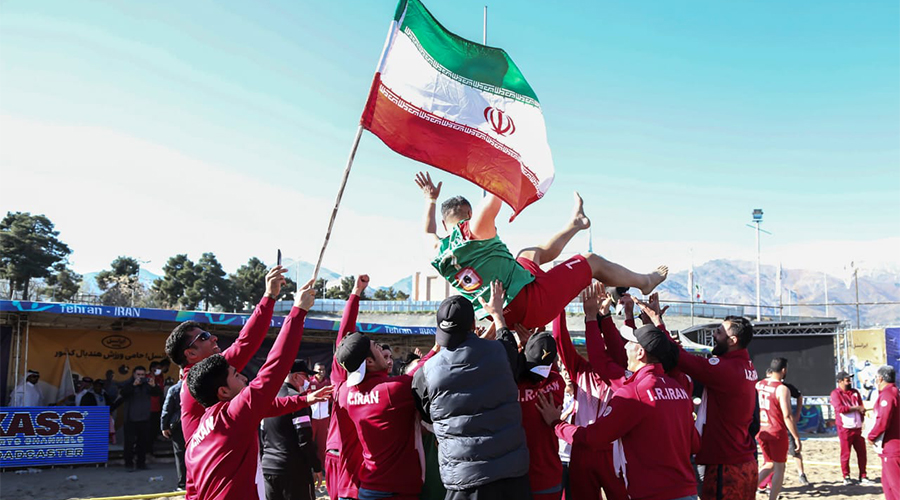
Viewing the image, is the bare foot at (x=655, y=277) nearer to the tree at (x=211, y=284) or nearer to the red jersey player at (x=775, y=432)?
the red jersey player at (x=775, y=432)

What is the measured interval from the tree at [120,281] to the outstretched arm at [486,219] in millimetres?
40626

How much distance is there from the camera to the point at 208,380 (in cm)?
357

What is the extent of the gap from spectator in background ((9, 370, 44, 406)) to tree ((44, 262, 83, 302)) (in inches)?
1429

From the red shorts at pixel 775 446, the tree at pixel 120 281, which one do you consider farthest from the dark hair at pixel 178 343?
the tree at pixel 120 281

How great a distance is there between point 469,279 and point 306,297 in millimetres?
1114

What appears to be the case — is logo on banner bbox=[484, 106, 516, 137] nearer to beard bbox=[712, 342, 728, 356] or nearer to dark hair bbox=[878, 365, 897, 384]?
beard bbox=[712, 342, 728, 356]

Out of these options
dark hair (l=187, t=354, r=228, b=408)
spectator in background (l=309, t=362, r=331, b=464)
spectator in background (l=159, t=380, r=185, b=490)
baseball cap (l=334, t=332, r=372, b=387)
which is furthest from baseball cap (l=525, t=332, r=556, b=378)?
spectator in background (l=159, t=380, r=185, b=490)

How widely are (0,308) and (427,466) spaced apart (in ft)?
35.6

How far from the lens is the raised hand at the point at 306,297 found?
12.7 ft

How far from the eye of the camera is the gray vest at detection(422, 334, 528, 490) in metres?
3.40

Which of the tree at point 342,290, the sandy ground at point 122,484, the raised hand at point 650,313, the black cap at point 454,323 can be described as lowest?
the sandy ground at point 122,484

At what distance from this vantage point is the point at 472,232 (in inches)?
189

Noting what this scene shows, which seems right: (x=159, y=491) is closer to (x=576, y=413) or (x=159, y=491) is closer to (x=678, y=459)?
(x=576, y=413)

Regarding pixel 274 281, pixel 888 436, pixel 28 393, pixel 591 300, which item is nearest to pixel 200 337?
pixel 274 281
